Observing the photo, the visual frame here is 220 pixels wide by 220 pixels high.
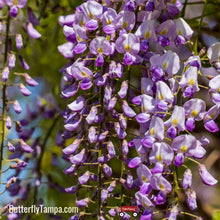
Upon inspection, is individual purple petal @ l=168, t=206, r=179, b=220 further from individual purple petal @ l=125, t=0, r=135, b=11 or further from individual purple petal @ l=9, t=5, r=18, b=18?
individual purple petal @ l=9, t=5, r=18, b=18

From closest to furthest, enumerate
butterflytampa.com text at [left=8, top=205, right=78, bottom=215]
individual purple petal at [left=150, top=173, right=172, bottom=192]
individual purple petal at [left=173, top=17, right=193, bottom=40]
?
individual purple petal at [left=150, top=173, right=172, bottom=192] < individual purple petal at [left=173, top=17, right=193, bottom=40] < butterflytampa.com text at [left=8, top=205, right=78, bottom=215]

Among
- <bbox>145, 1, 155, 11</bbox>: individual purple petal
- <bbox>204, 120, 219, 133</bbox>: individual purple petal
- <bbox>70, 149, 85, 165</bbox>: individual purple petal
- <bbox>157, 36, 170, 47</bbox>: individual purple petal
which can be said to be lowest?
<bbox>70, 149, 85, 165</bbox>: individual purple petal

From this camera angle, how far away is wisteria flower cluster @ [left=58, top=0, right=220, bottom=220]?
85 centimetres

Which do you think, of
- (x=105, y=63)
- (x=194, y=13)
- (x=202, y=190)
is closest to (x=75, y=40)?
(x=105, y=63)

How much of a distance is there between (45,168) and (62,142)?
0.68 ft

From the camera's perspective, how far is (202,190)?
1.82 meters

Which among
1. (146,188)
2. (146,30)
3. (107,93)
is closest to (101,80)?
(107,93)

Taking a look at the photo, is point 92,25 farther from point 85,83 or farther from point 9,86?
point 9,86

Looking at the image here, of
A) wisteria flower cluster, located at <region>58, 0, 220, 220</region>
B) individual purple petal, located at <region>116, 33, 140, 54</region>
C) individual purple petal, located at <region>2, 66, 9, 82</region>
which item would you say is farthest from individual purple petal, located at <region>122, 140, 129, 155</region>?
individual purple petal, located at <region>2, 66, 9, 82</region>

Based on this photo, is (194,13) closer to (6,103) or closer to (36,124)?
(36,124)

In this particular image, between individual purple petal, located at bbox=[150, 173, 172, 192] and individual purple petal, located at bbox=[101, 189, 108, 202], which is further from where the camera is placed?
individual purple petal, located at bbox=[101, 189, 108, 202]

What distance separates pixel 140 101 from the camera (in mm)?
906

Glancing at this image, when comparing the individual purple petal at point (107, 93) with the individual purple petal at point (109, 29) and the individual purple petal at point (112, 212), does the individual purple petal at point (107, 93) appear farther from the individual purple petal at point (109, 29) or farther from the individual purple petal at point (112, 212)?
the individual purple petal at point (112, 212)

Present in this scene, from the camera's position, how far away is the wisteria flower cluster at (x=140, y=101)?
85 centimetres
